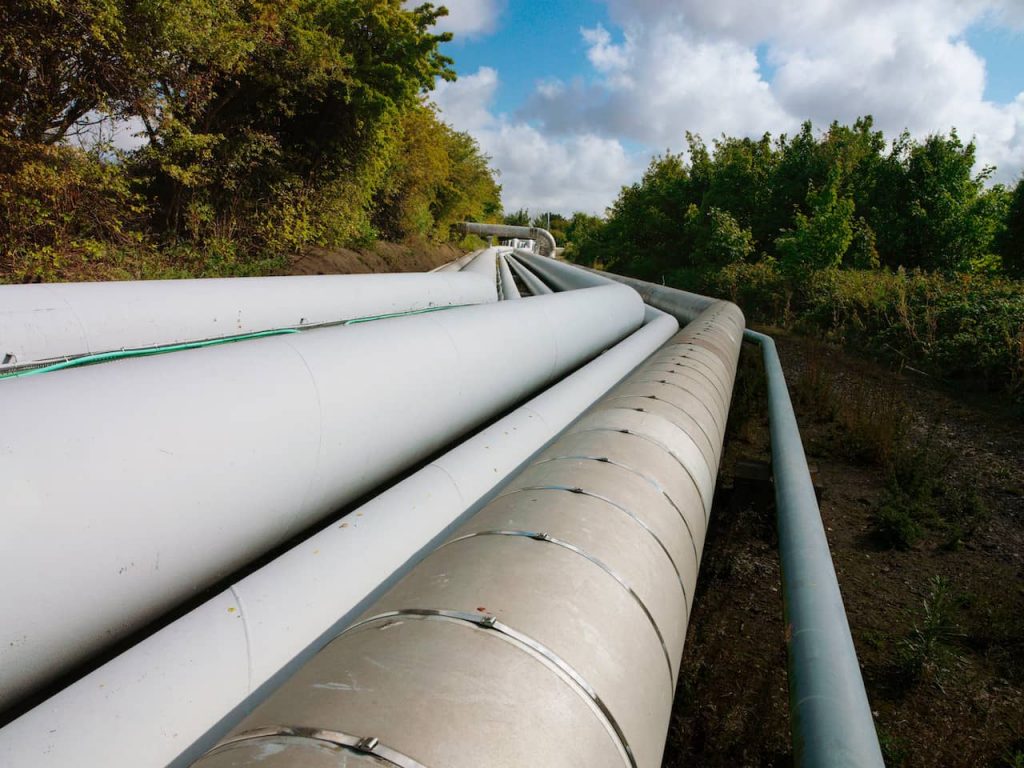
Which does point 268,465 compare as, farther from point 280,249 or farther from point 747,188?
point 747,188

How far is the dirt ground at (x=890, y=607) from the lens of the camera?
88.7 inches

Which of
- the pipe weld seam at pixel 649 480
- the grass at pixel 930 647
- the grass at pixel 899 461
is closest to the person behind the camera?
the pipe weld seam at pixel 649 480

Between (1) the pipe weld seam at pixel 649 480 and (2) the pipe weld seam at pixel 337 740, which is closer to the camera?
(2) the pipe weld seam at pixel 337 740

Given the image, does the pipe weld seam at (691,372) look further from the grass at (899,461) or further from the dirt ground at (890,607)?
the grass at (899,461)

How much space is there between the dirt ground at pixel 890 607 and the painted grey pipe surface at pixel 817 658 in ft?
2.97

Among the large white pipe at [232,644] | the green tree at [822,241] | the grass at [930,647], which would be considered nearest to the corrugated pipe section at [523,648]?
the large white pipe at [232,644]

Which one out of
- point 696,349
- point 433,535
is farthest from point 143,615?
point 696,349

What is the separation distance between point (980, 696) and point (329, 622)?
2908mm

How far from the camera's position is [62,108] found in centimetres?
669

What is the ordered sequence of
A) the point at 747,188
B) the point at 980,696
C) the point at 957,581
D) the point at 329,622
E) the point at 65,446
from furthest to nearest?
the point at 747,188
the point at 957,581
the point at 980,696
the point at 329,622
the point at 65,446

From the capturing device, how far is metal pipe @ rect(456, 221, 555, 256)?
5418 cm

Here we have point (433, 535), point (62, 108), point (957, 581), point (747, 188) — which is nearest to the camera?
point (433, 535)

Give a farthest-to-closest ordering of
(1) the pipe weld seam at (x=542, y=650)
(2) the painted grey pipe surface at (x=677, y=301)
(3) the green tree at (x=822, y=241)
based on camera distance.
Result: (3) the green tree at (x=822, y=241) → (2) the painted grey pipe surface at (x=677, y=301) → (1) the pipe weld seam at (x=542, y=650)

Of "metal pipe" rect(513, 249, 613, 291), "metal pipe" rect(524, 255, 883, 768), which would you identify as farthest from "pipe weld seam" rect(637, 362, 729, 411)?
"metal pipe" rect(513, 249, 613, 291)
